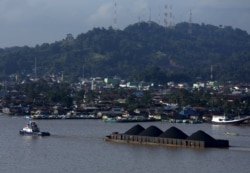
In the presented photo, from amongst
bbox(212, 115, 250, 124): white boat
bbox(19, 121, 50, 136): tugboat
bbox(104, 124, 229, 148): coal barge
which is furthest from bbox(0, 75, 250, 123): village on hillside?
bbox(104, 124, 229, 148): coal barge

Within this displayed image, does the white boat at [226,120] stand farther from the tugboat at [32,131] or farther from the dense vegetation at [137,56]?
the dense vegetation at [137,56]

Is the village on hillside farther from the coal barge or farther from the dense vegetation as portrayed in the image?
the dense vegetation

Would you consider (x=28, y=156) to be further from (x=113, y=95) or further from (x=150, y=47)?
(x=150, y=47)

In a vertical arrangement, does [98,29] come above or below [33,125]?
above

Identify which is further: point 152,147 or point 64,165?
point 152,147

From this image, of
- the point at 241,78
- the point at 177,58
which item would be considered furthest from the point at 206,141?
the point at 177,58
